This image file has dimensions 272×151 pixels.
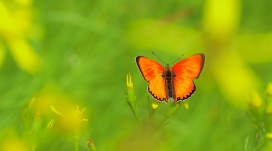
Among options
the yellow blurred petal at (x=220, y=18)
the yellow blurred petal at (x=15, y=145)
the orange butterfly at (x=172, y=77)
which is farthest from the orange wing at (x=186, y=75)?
the yellow blurred petal at (x=220, y=18)

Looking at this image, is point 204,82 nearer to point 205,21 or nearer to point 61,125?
point 205,21

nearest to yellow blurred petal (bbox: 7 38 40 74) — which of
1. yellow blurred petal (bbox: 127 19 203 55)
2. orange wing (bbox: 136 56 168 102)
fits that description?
yellow blurred petal (bbox: 127 19 203 55)

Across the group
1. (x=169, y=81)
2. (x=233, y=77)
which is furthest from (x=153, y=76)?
(x=233, y=77)

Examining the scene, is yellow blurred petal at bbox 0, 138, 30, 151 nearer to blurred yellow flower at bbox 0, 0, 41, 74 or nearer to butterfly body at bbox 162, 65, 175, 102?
butterfly body at bbox 162, 65, 175, 102

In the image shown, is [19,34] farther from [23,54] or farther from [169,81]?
[169,81]

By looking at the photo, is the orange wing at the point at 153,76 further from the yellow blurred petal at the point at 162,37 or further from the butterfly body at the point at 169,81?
the yellow blurred petal at the point at 162,37
